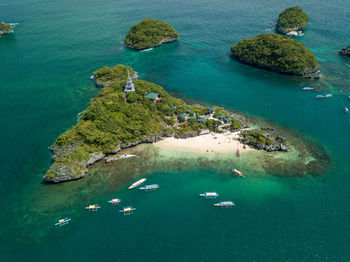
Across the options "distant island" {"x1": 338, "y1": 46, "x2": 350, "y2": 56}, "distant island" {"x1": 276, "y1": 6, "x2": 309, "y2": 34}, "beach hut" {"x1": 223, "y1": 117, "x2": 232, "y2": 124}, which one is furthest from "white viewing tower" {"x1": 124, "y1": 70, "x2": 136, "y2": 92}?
"distant island" {"x1": 338, "y1": 46, "x2": 350, "y2": 56}

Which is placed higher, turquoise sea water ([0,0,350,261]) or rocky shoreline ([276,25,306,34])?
rocky shoreline ([276,25,306,34])

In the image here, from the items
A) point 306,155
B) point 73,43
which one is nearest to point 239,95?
point 306,155

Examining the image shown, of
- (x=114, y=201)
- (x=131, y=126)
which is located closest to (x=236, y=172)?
(x=114, y=201)

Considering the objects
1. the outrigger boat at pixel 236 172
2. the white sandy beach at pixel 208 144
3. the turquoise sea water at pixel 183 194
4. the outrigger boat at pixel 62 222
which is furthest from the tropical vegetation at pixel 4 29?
the outrigger boat at pixel 236 172

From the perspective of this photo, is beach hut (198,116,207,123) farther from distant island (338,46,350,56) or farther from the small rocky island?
distant island (338,46,350,56)

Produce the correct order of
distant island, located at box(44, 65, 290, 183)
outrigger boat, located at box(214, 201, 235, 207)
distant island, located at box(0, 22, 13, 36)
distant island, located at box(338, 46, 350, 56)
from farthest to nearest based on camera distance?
distant island, located at box(0, 22, 13, 36) < distant island, located at box(338, 46, 350, 56) < distant island, located at box(44, 65, 290, 183) < outrigger boat, located at box(214, 201, 235, 207)

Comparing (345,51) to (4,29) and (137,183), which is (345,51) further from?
(4,29)
